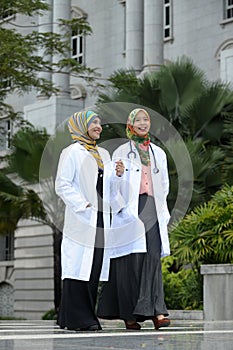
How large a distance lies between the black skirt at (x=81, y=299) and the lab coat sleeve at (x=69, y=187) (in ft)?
0.87

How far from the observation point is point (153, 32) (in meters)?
29.0

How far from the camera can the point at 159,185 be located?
8398 mm

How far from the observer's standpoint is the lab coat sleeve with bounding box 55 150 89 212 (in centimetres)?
802

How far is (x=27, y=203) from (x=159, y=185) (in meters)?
15.7

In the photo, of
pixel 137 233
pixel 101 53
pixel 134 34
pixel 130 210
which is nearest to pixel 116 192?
pixel 130 210

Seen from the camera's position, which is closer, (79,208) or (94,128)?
(79,208)

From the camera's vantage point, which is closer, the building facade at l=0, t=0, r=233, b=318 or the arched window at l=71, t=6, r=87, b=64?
the building facade at l=0, t=0, r=233, b=318

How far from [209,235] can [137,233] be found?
5.69 m

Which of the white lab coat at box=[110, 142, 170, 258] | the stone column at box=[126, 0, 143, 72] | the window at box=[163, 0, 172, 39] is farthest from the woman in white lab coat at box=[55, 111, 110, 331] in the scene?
the window at box=[163, 0, 172, 39]

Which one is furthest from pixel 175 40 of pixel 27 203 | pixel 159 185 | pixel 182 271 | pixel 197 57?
pixel 159 185

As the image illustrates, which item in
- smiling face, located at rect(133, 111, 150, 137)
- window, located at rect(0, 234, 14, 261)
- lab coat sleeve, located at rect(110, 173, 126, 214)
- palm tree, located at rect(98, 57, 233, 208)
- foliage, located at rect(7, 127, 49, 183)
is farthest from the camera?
window, located at rect(0, 234, 14, 261)

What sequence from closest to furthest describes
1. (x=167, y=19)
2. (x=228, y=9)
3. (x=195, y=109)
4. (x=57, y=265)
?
(x=195, y=109) → (x=57, y=265) → (x=228, y=9) → (x=167, y=19)

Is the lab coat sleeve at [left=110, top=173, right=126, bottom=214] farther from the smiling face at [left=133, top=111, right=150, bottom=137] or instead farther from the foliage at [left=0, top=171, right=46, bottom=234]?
the foliage at [left=0, top=171, right=46, bottom=234]

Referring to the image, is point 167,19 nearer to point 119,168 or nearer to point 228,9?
point 228,9
